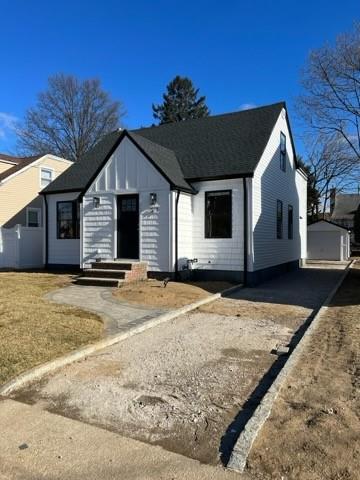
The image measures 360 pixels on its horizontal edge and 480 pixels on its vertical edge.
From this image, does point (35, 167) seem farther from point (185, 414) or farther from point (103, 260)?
point (185, 414)

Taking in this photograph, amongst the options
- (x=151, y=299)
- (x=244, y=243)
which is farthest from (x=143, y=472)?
(x=244, y=243)

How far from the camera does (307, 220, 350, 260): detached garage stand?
91.7ft

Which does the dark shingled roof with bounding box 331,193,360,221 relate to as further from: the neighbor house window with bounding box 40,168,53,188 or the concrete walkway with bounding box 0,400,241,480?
the concrete walkway with bounding box 0,400,241,480

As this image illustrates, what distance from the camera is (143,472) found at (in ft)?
9.98

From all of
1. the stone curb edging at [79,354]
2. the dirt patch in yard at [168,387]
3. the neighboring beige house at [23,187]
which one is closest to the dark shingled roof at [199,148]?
the neighboring beige house at [23,187]


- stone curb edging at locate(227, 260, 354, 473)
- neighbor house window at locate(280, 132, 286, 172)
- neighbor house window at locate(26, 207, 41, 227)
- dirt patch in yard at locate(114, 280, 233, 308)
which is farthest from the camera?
neighbor house window at locate(26, 207, 41, 227)

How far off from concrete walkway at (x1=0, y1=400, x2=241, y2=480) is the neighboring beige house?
1999 cm

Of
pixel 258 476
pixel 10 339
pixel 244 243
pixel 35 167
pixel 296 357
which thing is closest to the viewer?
pixel 258 476

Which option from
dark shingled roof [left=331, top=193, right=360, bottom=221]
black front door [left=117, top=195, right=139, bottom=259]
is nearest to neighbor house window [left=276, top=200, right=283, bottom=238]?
black front door [left=117, top=195, right=139, bottom=259]

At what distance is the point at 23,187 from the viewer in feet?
76.3

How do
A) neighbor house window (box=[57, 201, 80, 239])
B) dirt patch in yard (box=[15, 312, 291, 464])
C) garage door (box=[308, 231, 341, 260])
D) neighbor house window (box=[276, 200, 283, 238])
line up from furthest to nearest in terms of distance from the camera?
garage door (box=[308, 231, 341, 260]), neighbor house window (box=[276, 200, 283, 238]), neighbor house window (box=[57, 201, 80, 239]), dirt patch in yard (box=[15, 312, 291, 464])

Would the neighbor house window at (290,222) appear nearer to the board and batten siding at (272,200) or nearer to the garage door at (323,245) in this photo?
the board and batten siding at (272,200)

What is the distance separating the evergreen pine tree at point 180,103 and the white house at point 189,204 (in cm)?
3536

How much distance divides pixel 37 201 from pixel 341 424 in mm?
23111
